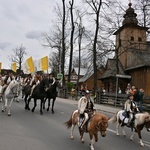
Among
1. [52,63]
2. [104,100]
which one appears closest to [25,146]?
[104,100]

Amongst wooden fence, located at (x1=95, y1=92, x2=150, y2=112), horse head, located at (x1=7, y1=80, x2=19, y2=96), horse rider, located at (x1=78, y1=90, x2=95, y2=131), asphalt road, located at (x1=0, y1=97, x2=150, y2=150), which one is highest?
horse head, located at (x1=7, y1=80, x2=19, y2=96)

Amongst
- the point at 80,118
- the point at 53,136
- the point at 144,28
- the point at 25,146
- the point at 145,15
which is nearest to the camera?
the point at 25,146

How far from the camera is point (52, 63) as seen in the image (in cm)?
7444

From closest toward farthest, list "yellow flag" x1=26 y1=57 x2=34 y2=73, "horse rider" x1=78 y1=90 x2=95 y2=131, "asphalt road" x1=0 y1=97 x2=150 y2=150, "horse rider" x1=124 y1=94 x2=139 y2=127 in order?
1. "asphalt road" x1=0 y1=97 x2=150 y2=150
2. "horse rider" x1=78 y1=90 x2=95 y2=131
3. "horse rider" x1=124 y1=94 x2=139 y2=127
4. "yellow flag" x1=26 y1=57 x2=34 y2=73

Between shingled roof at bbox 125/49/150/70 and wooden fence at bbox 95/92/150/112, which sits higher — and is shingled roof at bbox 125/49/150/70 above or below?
above

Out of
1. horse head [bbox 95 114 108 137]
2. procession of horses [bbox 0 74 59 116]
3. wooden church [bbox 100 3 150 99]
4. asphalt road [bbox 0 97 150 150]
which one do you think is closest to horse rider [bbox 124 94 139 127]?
asphalt road [bbox 0 97 150 150]

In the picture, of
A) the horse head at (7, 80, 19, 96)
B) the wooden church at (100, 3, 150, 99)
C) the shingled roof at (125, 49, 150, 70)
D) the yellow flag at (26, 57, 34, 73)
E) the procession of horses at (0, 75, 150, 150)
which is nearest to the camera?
the procession of horses at (0, 75, 150, 150)

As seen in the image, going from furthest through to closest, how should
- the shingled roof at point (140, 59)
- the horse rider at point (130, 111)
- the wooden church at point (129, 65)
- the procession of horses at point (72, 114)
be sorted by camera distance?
the shingled roof at point (140, 59), the wooden church at point (129, 65), the horse rider at point (130, 111), the procession of horses at point (72, 114)

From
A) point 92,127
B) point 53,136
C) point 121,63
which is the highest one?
point 121,63

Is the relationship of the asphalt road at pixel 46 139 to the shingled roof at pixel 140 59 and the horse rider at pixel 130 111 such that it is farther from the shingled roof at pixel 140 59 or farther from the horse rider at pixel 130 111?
the shingled roof at pixel 140 59

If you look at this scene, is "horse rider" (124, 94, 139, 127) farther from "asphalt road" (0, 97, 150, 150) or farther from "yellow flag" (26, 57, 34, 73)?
"yellow flag" (26, 57, 34, 73)

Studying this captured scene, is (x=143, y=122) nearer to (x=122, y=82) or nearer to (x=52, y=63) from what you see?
(x=122, y=82)

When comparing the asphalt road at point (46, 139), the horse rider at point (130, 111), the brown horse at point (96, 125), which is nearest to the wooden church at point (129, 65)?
the horse rider at point (130, 111)

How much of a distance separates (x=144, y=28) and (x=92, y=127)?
1523cm
